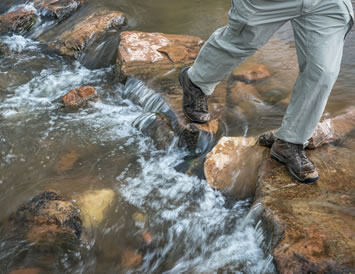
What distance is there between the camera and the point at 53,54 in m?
6.26

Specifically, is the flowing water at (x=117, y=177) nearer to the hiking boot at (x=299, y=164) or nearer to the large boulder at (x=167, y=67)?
the large boulder at (x=167, y=67)

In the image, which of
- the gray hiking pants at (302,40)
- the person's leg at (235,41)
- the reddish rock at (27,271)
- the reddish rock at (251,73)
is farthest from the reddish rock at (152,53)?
the reddish rock at (27,271)

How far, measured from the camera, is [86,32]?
6.39 metres

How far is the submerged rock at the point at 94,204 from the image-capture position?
303 centimetres

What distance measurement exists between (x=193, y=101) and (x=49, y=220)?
65.6 inches

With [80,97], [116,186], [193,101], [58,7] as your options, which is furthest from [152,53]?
[58,7]

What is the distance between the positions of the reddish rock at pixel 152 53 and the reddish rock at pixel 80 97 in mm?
512

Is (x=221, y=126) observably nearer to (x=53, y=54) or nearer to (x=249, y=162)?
(x=249, y=162)

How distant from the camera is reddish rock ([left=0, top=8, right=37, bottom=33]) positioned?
7445mm

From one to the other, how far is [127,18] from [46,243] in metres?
5.53

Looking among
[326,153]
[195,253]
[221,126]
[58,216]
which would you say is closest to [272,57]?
[221,126]

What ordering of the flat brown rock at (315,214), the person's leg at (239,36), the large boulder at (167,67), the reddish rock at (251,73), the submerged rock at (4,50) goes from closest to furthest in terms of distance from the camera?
the flat brown rock at (315,214), the person's leg at (239,36), the large boulder at (167,67), the reddish rock at (251,73), the submerged rock at (4,50)

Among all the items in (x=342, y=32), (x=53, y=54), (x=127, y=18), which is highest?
(x=342, y=32)

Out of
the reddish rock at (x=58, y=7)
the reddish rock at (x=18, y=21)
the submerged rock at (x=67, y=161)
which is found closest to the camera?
the submerged rock at (x=67, y=161)
